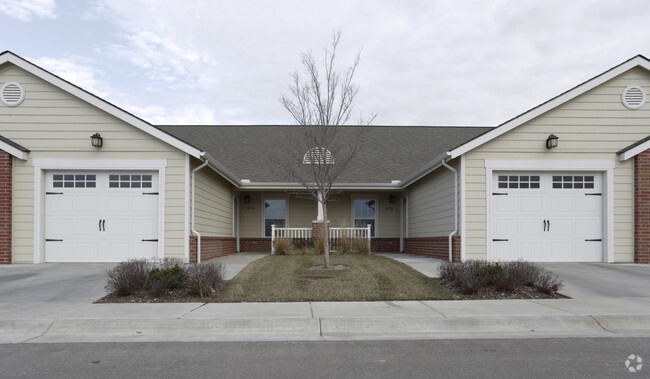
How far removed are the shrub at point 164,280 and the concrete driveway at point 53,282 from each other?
0.98m

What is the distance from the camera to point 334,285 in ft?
31.9

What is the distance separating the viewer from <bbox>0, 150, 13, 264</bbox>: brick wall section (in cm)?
1326

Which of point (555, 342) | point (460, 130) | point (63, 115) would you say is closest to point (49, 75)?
point (63, 115)

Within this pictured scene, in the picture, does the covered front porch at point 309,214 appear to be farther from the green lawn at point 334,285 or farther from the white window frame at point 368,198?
the green lawn at point 334,285

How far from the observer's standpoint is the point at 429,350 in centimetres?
581

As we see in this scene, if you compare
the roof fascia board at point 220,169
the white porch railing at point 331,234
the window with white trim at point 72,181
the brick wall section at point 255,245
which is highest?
the roof fascia board at point 220,169

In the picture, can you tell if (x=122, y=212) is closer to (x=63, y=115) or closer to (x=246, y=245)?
(x=63, y=115)

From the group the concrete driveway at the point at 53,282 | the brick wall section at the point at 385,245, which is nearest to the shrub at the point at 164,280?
the concrete driveway at the point at 53,282

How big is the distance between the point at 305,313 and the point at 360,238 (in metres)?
10.8

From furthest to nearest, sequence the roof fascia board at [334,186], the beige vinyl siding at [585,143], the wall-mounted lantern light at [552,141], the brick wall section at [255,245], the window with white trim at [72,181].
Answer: the brick wall section at [255,245]
the roof fascia board at [334,186]
the window with white trim at [72,181]
the beige vinyl siding at [585,143]
the wall-mounted lantern light at [552,141]

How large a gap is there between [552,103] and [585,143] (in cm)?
148

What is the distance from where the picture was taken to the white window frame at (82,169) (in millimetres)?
13484

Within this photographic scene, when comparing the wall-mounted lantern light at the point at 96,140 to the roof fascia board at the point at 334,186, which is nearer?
the wall-mounted lantern light at the point at 96,140

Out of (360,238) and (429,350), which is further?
(360,238)
